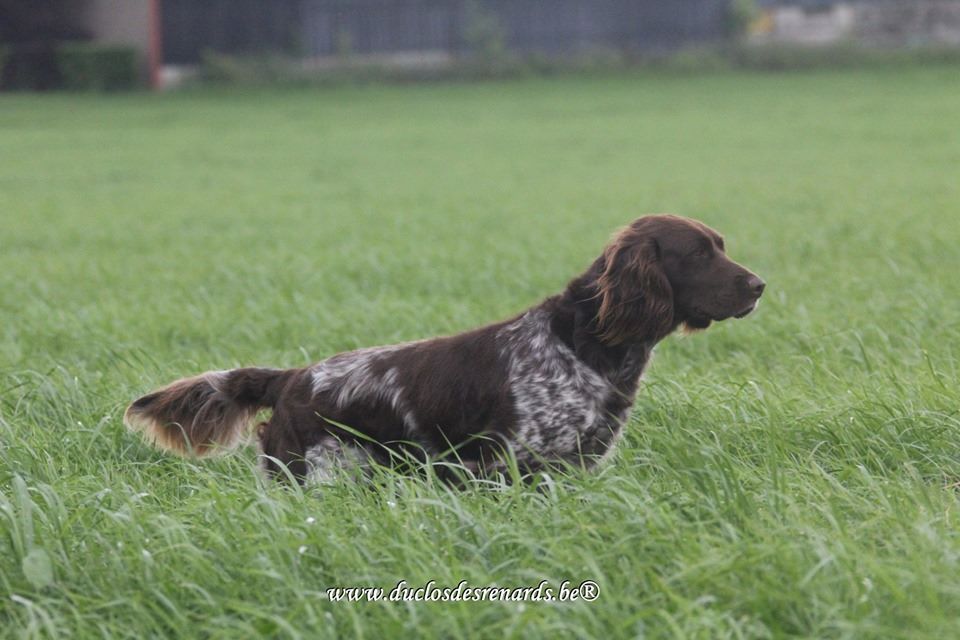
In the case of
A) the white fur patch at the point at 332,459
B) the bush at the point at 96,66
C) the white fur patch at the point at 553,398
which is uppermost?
the white fur patch at the point at 553,398

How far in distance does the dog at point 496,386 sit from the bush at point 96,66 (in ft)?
122

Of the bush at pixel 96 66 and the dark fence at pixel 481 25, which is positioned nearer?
the bush at pixel 96 66

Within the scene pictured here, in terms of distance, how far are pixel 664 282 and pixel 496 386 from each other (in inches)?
29.1

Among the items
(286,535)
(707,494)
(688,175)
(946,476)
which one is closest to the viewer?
(286,535)

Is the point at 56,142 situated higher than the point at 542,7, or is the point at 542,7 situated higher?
the point at 542,7

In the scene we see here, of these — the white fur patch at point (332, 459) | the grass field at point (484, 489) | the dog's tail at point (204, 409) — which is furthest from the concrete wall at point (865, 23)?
the white fur patch at point (332, 459)

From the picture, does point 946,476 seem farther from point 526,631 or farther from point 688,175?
point 688,175

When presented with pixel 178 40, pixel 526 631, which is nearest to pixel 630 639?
pixel 526 631

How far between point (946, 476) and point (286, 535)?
2.25 m

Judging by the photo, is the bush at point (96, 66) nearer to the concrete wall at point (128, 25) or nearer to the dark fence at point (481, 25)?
the concrete wall at point (128, 25)

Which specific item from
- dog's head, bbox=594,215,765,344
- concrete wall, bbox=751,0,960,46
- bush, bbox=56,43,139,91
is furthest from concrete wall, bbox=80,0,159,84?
dog's head, bbox=594,215,765,344

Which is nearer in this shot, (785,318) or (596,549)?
(596,549)

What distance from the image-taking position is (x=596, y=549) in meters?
3.50

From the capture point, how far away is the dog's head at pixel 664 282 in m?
4.62
